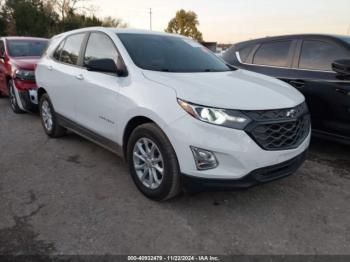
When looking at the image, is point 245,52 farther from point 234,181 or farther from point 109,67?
point 234,181

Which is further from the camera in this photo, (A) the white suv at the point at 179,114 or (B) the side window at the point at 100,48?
(B) the side window at the point at 100,48

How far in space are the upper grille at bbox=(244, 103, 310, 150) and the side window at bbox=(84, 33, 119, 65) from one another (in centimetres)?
169

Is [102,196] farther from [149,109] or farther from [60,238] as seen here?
[149,109]

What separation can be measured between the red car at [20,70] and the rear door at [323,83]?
15.5ft

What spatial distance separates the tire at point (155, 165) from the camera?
2721mm

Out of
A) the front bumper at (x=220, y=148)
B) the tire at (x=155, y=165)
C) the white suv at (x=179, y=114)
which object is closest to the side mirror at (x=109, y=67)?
the white suv at (x=179, y=114)

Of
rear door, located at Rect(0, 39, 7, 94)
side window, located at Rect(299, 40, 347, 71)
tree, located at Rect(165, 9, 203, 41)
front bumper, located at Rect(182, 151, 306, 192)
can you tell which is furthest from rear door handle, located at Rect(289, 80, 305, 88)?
tree, located at Rect(165, 9, 203, 41)

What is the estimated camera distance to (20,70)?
589 centimetres

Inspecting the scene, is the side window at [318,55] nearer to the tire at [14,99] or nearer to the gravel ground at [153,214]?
the gravel ground at [153,214]

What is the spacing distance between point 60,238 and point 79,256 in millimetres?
298

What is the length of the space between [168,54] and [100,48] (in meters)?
0.83

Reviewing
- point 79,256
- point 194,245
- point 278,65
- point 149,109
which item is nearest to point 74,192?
point 79,256

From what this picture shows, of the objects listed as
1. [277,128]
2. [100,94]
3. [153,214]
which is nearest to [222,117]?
[277,128]

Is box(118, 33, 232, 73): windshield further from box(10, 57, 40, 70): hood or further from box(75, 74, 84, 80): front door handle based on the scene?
box(10, 57, 40, 70): hood
